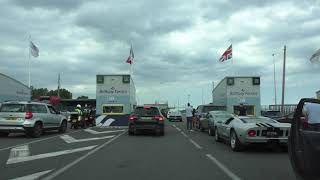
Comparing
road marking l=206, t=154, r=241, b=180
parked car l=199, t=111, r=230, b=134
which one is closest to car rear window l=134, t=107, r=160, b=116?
parked car l=199, t=111, r=230, b=134

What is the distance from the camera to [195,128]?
1235 inches

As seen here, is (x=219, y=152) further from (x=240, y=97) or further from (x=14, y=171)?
(x=240, y=97)

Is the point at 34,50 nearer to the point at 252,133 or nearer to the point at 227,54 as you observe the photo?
the point at 227,54

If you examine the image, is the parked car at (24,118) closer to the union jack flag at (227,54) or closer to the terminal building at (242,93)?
the terminal building at (242,93)

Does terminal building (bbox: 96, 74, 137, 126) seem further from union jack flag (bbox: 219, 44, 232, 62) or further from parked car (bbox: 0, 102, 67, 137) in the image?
union jack flag (bbox: 219, 44, 232, 62)

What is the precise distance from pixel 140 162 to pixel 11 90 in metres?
22.8

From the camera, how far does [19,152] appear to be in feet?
49.3

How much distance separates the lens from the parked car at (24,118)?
21781 mm

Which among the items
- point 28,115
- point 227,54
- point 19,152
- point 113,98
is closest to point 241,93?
point 113,98

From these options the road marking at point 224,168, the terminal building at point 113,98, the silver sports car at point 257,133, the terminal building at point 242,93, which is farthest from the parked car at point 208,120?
the road marking at point 224,168

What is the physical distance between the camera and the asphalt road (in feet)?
34.2

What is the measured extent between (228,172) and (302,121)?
3250mm

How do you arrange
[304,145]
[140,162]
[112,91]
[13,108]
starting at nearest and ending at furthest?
[304,145] < [140,162] < [13,108] < [112,91]

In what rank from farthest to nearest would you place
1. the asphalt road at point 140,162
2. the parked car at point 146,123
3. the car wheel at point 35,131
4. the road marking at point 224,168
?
the parked car at point 146,123, the car wheel at point 35,131, the asphalt road at point 140,162, the road marking at point 224,168
